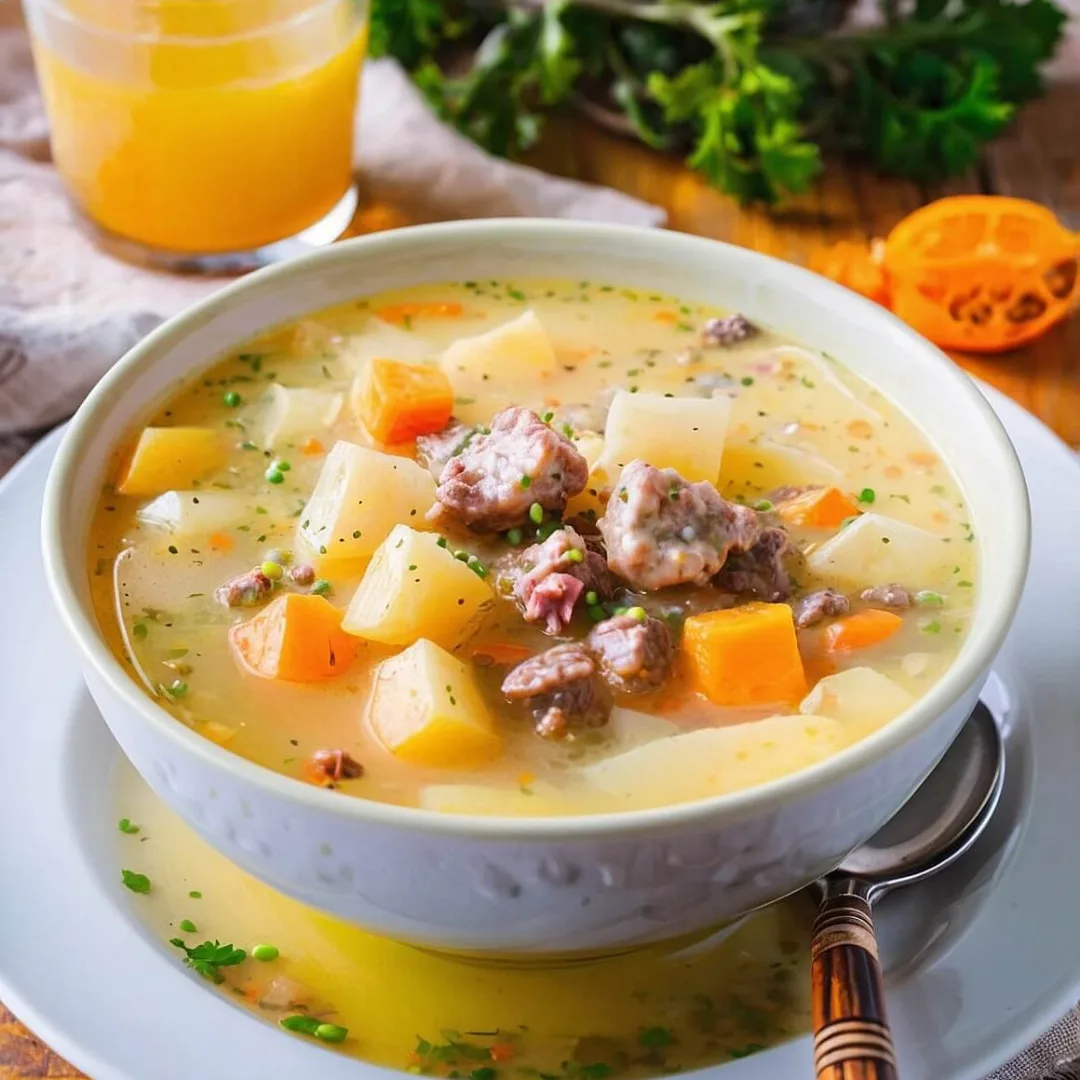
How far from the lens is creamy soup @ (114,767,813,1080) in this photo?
2105 millimetres

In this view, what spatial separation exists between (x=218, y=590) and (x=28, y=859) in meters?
0.48

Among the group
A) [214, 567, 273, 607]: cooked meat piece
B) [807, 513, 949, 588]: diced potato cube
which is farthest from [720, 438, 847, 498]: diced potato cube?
[214, 567, 273, 607]: cooked meat piece

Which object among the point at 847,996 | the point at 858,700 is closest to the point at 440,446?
the point at 858,700

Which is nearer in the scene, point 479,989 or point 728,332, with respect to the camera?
point 479,989

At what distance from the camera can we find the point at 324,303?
307 centimetres

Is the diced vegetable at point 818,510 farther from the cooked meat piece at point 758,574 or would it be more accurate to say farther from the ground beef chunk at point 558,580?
the ground beef chunk at point 558,580

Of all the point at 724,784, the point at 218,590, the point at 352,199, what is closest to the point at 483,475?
the point at 218,590

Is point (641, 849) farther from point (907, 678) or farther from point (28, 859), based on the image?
point (28, 859)

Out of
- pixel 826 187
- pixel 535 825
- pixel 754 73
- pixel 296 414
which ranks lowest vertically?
pixel 826 187

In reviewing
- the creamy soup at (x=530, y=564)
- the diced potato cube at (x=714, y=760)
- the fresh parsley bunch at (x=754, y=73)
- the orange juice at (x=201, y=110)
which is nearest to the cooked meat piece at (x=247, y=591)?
the creamy soup at (x=530, y=564)

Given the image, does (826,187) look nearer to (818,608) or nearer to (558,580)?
(818,608)

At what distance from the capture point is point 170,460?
105 inches

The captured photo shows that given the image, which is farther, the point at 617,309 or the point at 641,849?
the point at 617,309

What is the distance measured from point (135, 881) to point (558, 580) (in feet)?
2.53
